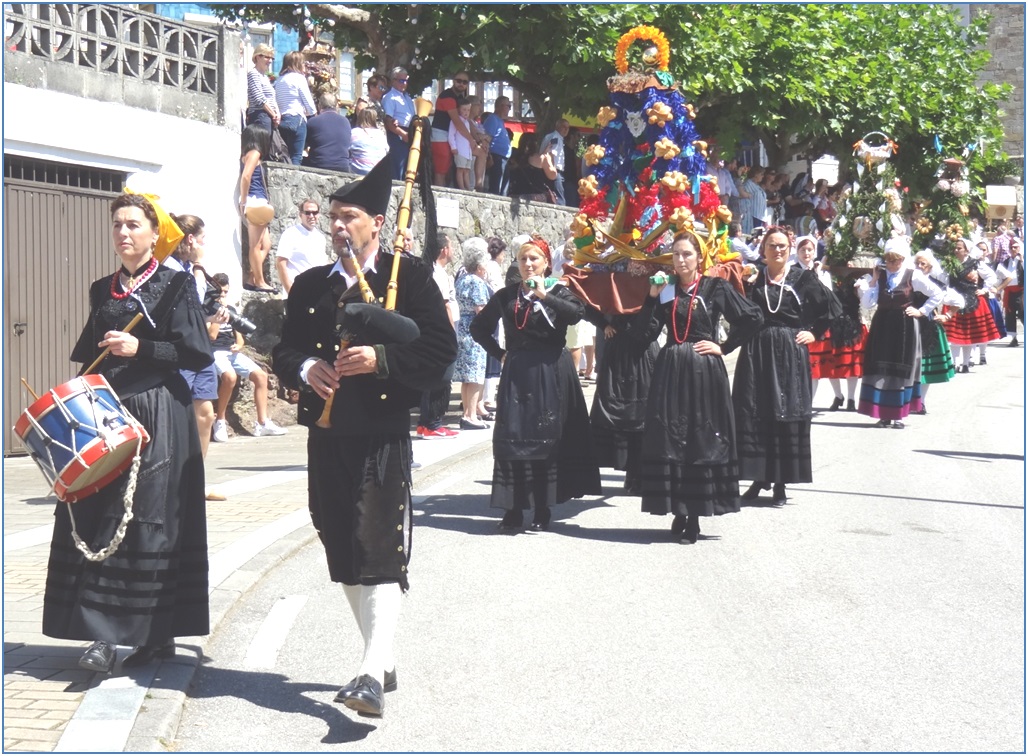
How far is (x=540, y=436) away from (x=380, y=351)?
4.33 metres

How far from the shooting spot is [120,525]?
583 cm

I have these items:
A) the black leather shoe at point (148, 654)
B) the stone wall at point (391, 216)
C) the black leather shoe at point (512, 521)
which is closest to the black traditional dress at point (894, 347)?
the stone wall at point (391, 216)

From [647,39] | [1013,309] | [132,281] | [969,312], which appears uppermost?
[647,39]

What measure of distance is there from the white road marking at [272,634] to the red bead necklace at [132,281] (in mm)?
1702

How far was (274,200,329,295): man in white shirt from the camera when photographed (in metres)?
15.3

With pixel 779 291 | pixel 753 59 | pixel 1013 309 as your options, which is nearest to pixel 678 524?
pixel 779 291

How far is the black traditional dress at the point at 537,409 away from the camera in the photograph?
973cm

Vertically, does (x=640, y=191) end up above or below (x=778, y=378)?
above

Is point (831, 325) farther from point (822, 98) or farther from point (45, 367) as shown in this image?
point (822, 98)

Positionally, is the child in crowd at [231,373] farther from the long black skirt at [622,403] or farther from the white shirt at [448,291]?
the long black skirt at [622,403]

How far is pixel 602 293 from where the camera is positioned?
11211 millimetres

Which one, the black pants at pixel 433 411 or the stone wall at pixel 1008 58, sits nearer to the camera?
the black pants at pixel 433 411

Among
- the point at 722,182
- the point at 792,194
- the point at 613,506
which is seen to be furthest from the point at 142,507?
the point at 792,194

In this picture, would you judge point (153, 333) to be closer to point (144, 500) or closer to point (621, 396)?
point (144, 500)
